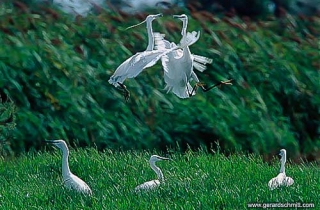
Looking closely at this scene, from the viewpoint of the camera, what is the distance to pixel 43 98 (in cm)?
996

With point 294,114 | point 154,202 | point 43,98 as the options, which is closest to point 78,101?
point 43,98

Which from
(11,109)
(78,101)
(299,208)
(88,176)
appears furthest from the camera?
(78,101)

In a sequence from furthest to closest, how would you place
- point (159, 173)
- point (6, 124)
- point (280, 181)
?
point (6, 124)
point (159, 173)
point (280, 181)

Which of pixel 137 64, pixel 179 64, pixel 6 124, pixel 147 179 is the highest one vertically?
pixel 137 64

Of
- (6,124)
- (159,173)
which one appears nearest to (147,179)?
(159,173)

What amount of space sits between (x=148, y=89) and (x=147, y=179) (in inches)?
92.2

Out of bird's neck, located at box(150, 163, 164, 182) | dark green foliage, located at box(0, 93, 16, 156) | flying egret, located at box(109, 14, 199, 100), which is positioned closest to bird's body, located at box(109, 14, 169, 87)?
→ flying egret, located at box(109, 14, 199, 100)

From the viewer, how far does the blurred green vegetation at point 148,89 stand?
9.77 m

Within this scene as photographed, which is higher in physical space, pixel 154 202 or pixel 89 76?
pixel 154 202

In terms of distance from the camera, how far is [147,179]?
26.1 feet

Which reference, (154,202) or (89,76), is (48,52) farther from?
(154,202)

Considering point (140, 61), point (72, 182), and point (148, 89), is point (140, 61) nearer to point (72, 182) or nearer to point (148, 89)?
point (72, 182)

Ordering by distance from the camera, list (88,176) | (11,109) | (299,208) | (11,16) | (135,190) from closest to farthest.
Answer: (299,208) → (135,190) → (88,176) → (11,109) → (11,16)

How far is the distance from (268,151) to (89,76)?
2000 mm
